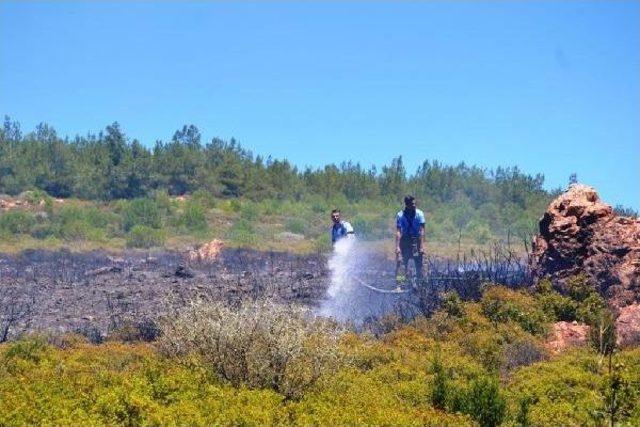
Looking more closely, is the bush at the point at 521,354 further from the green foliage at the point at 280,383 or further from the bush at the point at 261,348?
the bush at the point at 261,348

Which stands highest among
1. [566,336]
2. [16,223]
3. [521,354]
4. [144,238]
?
[16,223]

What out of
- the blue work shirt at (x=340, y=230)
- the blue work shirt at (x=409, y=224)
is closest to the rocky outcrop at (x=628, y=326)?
the blue work shirt at (x=409, y=224)

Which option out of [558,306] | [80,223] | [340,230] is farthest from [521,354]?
[80,223]

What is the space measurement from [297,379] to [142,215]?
35234mm

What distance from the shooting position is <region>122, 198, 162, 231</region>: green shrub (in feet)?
138

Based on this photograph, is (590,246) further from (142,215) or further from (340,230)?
(142,215)

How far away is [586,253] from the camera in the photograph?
14.3 meters

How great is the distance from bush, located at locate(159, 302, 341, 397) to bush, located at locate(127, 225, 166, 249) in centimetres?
2682

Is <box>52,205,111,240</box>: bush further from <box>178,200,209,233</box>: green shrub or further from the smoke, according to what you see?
the smoke

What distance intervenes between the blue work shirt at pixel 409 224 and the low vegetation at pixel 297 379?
Answer: 3.74m

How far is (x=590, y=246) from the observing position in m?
14.2

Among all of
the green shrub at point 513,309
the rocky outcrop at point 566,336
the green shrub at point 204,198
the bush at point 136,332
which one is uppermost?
the green shrub at point 204,198

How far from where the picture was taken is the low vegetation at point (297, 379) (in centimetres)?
756

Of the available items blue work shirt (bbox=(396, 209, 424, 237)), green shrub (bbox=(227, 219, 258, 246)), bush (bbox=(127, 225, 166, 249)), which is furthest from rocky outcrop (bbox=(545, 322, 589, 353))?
bush (bbox=(127, 225, 166, 249))
